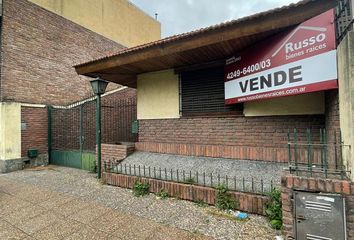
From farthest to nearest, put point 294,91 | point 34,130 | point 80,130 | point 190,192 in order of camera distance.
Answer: point 34,130 → point 80,130 → point 190,192 → point 294,91

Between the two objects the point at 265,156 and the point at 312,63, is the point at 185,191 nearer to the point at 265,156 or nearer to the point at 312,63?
the point at 265,156

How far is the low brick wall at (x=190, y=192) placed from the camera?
366 cm

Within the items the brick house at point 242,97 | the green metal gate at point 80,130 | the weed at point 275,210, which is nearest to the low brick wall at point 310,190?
the brick house at point 242,97

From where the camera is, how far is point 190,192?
4.35m

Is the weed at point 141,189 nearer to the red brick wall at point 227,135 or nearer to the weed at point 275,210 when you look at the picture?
the red brick wall at point 227,135

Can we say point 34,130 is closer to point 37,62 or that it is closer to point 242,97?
point 37,62

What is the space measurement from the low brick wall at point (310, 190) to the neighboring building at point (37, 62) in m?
9.55

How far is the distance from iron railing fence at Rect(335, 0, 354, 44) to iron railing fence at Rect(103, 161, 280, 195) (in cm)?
258

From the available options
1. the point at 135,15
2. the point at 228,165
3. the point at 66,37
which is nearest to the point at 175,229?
the point at 228,165

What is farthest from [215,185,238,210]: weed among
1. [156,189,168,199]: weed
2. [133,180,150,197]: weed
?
[133,180,150,197]: weed

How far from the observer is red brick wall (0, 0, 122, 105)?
8250 mm

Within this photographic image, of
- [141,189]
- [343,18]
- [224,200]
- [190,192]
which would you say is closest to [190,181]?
[190,192]

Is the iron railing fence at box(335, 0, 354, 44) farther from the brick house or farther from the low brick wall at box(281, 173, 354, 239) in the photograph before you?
the low brick wall at box(281, 173, 354, 239)

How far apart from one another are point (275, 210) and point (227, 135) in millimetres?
Result: 2555
